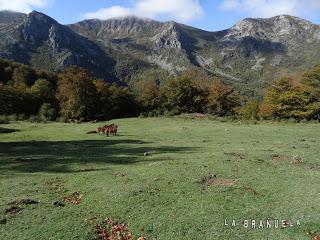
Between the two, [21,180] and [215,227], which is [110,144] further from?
[215,227]

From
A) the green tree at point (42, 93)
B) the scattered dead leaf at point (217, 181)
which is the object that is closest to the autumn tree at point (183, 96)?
the green tree at point (42, 93)

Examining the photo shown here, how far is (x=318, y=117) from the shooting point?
303ft

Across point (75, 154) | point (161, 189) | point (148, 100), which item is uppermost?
point (148, 100)

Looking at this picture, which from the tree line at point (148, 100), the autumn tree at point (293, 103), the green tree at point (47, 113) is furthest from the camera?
the tree line at point (148, 100)

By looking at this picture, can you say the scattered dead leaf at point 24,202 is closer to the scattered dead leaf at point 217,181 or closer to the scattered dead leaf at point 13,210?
the scattered dead leaf at point 13,210

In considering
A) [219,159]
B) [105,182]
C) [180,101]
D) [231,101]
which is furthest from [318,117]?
[105,182]

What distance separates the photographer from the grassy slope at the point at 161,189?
16.7m

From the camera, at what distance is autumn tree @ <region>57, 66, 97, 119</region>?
3713 inches

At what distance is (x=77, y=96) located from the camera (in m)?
94.9

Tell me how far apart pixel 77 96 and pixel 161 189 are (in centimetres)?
7603

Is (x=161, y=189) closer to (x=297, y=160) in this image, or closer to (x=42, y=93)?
(x=297, y=160)

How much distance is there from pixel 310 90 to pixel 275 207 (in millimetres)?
81304

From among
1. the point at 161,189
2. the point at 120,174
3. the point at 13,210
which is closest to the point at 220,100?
the point at 120,174

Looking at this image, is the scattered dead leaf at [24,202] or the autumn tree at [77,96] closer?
the scattered dead leaf at [24,202]
